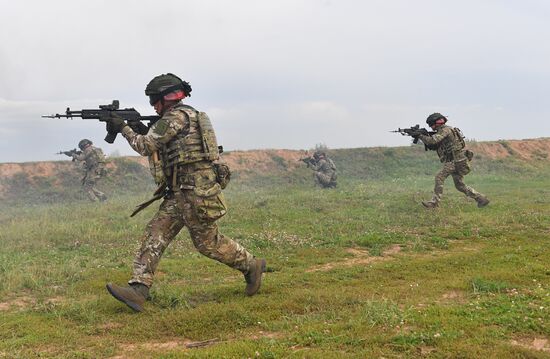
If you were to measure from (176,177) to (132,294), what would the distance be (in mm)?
1340

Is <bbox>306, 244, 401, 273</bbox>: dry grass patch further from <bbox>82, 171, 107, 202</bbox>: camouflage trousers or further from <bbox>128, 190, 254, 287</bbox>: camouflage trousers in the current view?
<bbox>82, 171, 107, 202</bbox>: camouflage trousers

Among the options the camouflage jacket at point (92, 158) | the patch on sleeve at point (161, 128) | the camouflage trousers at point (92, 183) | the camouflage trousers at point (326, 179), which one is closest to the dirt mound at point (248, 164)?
the camouflage trousers at point (92, 183)

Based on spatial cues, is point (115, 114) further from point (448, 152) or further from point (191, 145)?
point (448, 152)

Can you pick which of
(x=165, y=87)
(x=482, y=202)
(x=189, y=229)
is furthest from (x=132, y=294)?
(x=482, y=202)

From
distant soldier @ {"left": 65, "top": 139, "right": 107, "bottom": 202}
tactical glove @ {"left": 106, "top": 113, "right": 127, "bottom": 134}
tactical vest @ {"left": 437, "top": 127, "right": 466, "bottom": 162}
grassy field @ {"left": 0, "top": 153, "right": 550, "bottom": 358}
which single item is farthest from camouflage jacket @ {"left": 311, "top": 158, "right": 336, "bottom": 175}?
tactical glove @ {"left": 106, "top": 113, "right": 127, "bottom": 134}

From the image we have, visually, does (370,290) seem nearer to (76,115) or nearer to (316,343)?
(316,343)

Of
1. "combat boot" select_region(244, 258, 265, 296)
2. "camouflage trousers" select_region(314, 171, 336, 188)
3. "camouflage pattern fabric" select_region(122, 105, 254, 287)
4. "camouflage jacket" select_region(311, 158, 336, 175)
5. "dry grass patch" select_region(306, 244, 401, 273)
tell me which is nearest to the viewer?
"camouflage pattern fabric" select_region(122, 105, 254, 287)

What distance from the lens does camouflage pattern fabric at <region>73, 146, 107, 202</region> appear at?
59.9ft

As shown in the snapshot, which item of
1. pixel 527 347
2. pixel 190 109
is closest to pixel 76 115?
pixel 190 109

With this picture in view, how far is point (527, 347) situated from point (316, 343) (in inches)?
65.6

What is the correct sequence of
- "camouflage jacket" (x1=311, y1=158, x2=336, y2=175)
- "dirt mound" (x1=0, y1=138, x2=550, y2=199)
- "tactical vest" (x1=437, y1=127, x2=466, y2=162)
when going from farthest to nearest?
"dirt mound" (x1=0, y1=138, x2=550, y2=199) < "camouflage jacket" (x1=311, y1=158, x2=336, y2=175) < "tactical vest" (x1=437, y1=127, x2=466, y2=162)

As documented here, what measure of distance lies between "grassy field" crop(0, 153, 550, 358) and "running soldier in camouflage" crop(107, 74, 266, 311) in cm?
55

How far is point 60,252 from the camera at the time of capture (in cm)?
870

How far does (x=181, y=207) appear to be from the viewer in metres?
5.27
